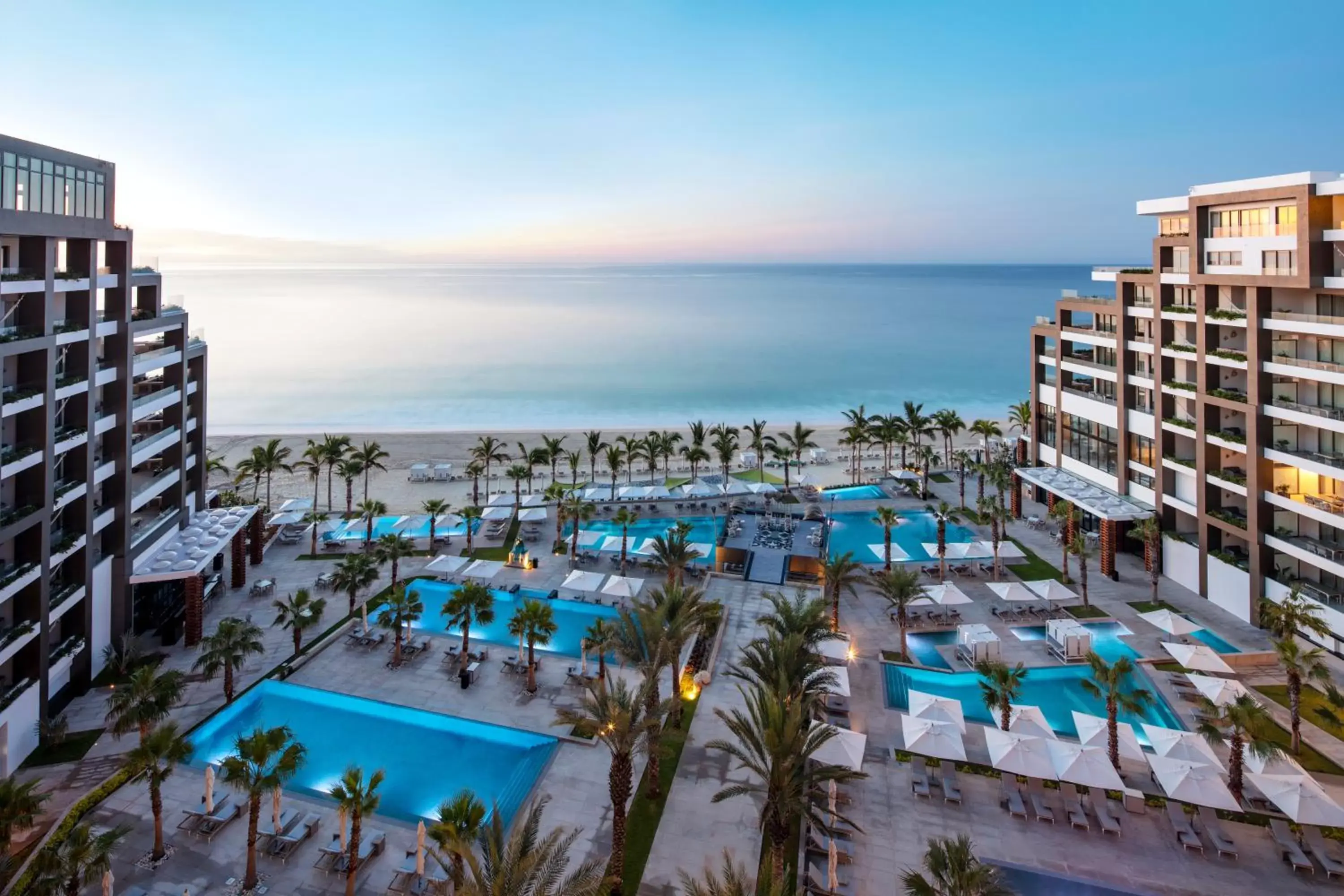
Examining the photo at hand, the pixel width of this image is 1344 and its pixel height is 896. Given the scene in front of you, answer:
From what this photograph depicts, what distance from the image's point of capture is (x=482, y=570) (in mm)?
36250

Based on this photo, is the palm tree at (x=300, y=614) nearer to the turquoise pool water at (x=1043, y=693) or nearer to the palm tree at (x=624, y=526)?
the palm tree at (x=624, y=526)

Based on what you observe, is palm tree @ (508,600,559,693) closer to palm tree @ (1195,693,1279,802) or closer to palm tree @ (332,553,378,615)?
palm tree @ (332,553,378,615)

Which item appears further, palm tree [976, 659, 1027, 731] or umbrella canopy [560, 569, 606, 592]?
umbrella canopy [560, 569, 606, 592]

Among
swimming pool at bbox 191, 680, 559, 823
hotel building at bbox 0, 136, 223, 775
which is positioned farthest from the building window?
hotel building at bbox 0, 136, 223, 775

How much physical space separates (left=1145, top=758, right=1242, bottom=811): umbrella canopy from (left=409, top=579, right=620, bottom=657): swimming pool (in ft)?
63.1

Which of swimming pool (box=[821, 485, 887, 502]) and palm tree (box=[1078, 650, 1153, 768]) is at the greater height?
swimming pool (box=[821, 485, 887, 502])

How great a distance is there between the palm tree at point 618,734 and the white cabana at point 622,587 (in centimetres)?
1502

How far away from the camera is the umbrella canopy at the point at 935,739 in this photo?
20.9m

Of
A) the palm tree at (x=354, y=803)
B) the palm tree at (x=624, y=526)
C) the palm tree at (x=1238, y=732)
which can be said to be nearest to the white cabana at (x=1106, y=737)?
the palm tree at (x=1238, y=732)

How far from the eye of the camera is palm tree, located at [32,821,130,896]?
47.2ft

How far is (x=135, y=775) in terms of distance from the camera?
19.0 m

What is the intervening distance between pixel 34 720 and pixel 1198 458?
45641mm

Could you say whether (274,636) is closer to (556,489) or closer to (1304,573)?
(556,489)

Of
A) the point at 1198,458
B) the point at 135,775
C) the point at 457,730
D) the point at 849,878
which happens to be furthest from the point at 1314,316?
the point at 135,775
